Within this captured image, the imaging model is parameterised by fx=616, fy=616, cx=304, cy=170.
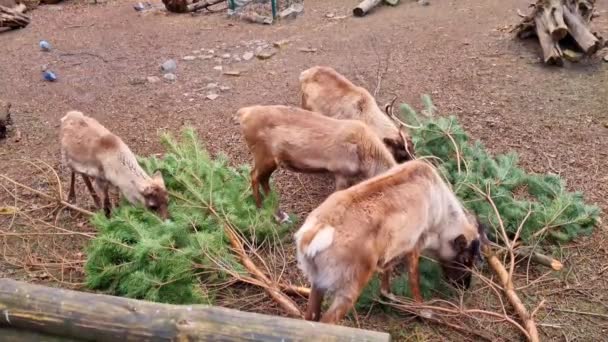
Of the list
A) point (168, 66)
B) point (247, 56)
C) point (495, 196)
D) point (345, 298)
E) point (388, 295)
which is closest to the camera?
point (345, 298)

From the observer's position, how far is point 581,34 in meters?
7.82

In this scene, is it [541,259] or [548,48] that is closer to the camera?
[541,259]

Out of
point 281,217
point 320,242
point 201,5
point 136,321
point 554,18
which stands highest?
point 136,321

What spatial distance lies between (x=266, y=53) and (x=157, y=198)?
426 centimetres

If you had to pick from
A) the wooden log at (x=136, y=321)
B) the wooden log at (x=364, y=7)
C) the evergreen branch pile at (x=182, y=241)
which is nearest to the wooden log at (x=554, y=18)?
the wooden log at (x=364, y=7)

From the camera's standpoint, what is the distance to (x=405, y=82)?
7.82m

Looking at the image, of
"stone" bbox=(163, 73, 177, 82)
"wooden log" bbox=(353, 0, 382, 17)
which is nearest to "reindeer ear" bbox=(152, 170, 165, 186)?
"stone" bbox=(163, 73, 177, 82)

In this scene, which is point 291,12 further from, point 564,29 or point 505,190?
point 505,190

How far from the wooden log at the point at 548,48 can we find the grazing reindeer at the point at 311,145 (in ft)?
12.1

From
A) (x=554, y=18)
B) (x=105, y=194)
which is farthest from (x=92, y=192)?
(x=554, y=18)

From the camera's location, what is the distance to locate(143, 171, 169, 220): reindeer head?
5105 millimetres

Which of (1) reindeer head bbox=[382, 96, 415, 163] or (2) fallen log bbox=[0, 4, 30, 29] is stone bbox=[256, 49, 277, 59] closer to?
(1) reindeer head bbox=[382, 96, 415, 163]

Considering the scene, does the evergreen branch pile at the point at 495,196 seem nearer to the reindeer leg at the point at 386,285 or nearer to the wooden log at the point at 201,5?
the reindeer leg at the point at 386,285

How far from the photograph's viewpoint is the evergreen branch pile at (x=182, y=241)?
4.29 m
